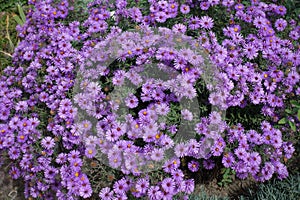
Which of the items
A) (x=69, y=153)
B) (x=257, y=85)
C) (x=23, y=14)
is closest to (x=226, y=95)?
(x=257, y=85)

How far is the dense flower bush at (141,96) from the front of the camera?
2.84 meters

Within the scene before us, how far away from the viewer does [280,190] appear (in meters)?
3.16

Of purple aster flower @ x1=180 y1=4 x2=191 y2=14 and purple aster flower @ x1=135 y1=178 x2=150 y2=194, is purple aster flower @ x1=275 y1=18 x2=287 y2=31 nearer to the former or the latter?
purple aster flower @ x1=180 y1=4 x2=191 y2=14

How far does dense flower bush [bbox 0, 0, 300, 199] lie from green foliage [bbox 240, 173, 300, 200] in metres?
0.21

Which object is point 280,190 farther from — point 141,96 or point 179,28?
point 179,28

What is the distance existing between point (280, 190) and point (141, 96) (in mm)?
1268

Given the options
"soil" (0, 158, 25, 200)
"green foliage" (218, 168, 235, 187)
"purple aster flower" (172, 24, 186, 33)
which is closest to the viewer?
"purple aster flower" (172, 24, 186, 33)

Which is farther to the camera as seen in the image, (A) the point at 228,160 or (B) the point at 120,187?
(A) the point at 228,160

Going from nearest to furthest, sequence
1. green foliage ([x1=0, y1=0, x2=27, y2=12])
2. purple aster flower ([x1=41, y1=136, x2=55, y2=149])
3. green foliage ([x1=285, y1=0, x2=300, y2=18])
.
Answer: purple aster flower ([x1=41, y1=136, x2=55, y2=149]) → green foliage ([x1=285, y1=0, x2=300, y2=18]) → green foliage ([x1=0, y1=0, x2=27, y2=12])

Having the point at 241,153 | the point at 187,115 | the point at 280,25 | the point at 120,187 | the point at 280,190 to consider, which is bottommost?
the point at 280,190

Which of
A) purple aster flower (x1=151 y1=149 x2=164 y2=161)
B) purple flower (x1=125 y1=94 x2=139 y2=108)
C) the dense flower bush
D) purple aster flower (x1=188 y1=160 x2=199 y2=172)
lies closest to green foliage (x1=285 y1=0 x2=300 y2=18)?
the dense flower bush

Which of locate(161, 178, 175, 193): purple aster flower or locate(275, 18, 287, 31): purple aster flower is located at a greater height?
locate(275, 18, 287, 31): purple aster flower

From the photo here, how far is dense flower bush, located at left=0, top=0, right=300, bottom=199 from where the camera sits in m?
2.84

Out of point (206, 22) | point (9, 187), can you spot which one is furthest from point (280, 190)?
point (9, 187)
